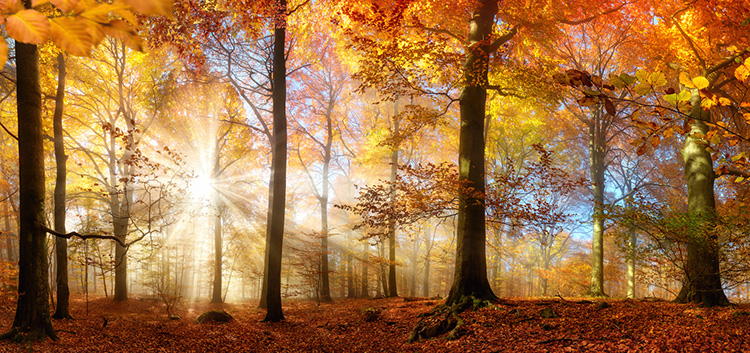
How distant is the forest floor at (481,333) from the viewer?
4.60 m

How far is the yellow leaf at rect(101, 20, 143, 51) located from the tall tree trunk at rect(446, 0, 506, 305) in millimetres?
6941

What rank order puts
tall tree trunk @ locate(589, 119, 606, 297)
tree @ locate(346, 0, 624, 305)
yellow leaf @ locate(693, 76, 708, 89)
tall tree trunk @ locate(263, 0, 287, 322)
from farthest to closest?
tall tree trunk @ locate(589, 119, 606, 297) < tall tree trunk @ locate(263, 0, 287, 322) < tree @ locate(346, 0, 624, 305) < yellow leaf @ locate(693, 76, 708, 89)

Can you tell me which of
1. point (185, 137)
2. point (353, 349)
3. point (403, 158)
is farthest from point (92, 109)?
point (353, 349)

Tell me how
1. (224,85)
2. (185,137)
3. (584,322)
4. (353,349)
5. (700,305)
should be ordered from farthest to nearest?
(185,137) → (224,85) → (700,305) → (353,349) → (584,322)

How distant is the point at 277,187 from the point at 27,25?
8.33 meters

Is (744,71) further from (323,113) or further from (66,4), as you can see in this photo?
(323,113)

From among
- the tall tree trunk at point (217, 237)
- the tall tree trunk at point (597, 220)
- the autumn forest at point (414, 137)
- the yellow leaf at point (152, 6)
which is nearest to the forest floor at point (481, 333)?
the autumn forest at point (414, 137)

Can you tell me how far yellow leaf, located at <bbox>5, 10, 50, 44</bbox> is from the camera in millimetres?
887

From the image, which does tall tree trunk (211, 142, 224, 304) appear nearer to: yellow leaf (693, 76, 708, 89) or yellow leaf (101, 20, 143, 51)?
yellow leaf (101, 20, 143, 51)

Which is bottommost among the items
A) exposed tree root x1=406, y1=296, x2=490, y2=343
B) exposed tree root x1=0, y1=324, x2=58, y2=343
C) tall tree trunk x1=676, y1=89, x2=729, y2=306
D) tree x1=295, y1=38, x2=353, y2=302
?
exposed tree root x1=406, y1=296, x2=490, y2=343

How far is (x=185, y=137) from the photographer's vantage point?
16438 millimetres

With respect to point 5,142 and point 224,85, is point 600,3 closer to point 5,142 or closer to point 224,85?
point 224,85

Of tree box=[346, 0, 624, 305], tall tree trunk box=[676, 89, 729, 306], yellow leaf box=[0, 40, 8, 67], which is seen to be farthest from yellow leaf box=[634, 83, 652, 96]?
tree box=[346, 0, 624, 305]

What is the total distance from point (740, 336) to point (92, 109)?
1794 centimetres
